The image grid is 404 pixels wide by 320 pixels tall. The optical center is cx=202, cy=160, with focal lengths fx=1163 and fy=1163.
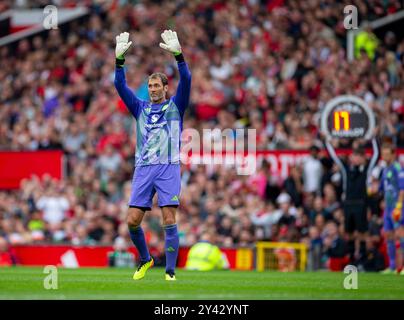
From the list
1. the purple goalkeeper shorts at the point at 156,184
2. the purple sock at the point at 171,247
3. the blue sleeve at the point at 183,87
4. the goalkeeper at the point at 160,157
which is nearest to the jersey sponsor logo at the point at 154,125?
the goalkeeper at the point at 160,157

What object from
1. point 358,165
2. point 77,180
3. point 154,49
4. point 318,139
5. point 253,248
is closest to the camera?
point 358,165

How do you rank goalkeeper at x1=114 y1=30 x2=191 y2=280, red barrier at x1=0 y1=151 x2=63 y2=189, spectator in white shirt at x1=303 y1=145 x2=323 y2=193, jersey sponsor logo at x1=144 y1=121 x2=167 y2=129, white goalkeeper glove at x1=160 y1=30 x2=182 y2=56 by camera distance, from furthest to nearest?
1. red barrier at x1=0 y1=151 x2=63 y2=189
2. spectator in white shirt at x1=303 y1=145 x2=323 y2=193
3. jersey sponsor logo at x1=144 y1=121 x2=167 y2=129
4. goalkeeper at x1=114 y1=30 x2=191 y2=280
5. white goalkeeper glove at x1=160 y1=30 x2=182 y2=56

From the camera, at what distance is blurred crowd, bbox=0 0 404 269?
78.6ft

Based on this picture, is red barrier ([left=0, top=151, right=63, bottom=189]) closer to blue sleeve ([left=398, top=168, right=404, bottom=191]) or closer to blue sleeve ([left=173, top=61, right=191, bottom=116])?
blue sleeve ([left=398, top=168, right=404, bottom=191])

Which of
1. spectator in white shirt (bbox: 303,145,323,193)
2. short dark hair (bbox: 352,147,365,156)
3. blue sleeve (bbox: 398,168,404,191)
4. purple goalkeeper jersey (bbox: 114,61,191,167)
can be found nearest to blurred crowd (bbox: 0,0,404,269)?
spectator in white shirt (bbox: 303,145,323,193)

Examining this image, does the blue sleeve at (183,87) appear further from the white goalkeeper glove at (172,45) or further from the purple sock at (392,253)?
→ the purple sock at (392,253)

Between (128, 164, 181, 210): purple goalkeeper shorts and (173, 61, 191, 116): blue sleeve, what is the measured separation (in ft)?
2.55

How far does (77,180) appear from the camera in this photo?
27.5 meters

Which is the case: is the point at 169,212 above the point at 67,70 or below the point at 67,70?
below

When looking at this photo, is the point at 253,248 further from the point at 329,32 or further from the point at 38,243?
the point at 329,32

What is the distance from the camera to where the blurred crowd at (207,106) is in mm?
23953

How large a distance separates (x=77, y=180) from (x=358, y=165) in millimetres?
8494

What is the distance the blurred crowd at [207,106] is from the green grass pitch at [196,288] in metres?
5.83
